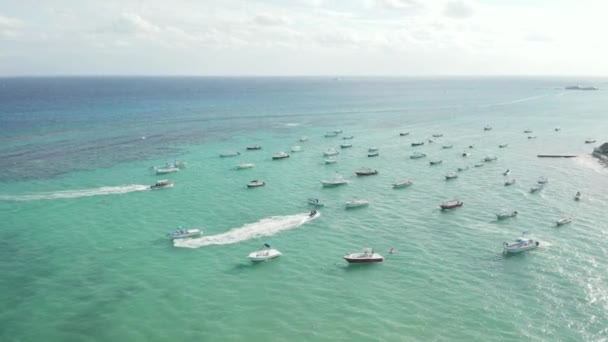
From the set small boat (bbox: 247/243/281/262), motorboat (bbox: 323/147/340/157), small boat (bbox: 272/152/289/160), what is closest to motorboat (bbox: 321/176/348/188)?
motorboat (bbox: 323/147/340/157)

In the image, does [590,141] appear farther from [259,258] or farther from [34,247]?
[34,247]

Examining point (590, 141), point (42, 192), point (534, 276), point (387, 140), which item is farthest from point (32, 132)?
point (590, 141)

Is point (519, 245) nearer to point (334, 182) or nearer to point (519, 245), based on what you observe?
point (519, 245)

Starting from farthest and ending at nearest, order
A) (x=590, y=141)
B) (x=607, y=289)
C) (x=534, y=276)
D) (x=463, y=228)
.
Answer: (x=590, y=141), (x=463, y=228), (x=534, y=276), (x=607, y=289)

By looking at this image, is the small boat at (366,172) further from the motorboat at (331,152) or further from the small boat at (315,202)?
the small boat at (315,202)

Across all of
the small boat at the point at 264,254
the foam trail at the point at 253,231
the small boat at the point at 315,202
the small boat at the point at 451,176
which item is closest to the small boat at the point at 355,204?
the small boat at the point at 315,202

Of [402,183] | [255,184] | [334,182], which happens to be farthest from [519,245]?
[255,184]
